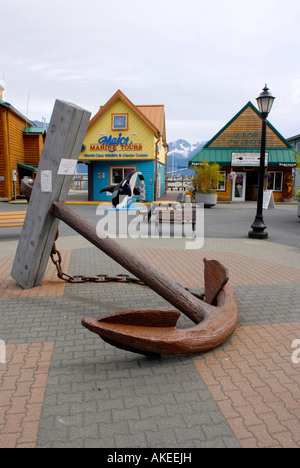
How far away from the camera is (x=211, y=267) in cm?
358

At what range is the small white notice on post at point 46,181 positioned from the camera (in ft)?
13.5

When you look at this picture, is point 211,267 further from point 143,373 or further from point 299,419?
point 299,419

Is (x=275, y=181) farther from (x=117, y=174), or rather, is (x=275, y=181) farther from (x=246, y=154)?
(x=117, y=174)

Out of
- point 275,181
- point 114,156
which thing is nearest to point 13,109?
point 114,156

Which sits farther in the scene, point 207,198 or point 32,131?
point 32,131

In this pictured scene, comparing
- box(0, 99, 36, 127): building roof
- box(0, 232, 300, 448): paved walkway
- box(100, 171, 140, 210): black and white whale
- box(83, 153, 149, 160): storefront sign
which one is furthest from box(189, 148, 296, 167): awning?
box(0, 232, 300, 448): paved walkway

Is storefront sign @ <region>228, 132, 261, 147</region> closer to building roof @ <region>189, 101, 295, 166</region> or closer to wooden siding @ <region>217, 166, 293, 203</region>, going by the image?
building roof @ <region>189, 101, 295, 166</region>

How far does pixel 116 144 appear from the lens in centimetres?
2039

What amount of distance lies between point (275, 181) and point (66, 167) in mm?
20832

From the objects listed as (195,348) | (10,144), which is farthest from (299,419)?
(10,144)

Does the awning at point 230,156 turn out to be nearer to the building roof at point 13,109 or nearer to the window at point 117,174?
the window at point 117,174

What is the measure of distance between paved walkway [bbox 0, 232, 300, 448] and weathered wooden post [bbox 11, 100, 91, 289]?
43 centimetres
